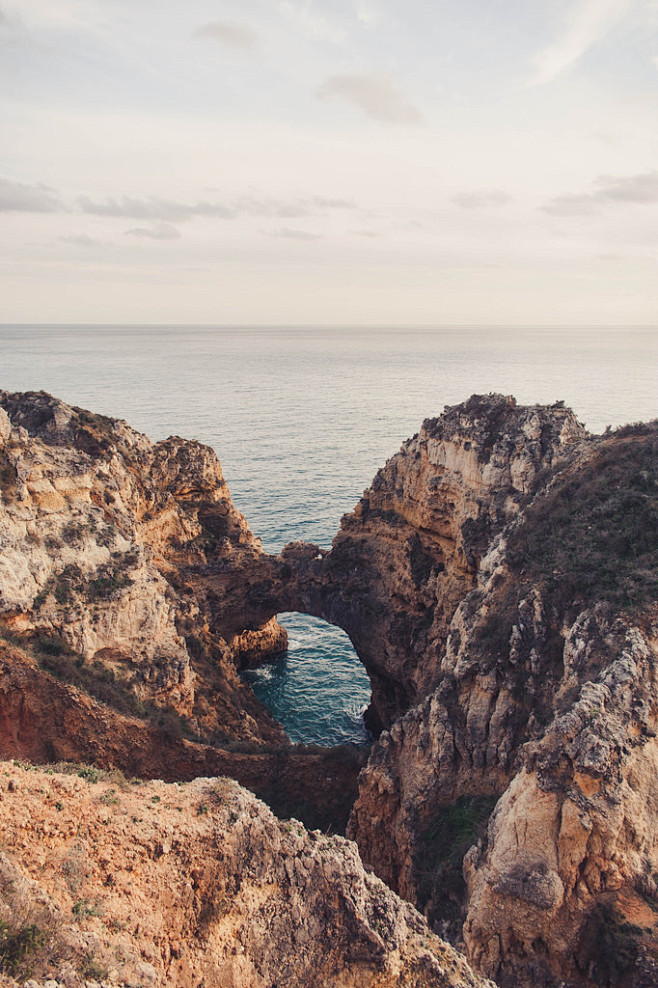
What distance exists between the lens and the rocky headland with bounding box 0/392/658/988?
52.8ft

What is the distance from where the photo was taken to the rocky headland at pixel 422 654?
16.1 meters

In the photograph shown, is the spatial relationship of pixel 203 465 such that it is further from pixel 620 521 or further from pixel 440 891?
pixel 440 891

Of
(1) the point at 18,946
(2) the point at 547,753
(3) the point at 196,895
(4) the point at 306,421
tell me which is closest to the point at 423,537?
(2) the point at 547,753

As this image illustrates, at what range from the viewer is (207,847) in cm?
1312

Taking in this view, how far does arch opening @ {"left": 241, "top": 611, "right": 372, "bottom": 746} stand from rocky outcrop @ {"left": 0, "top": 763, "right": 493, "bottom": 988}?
30.2 meters

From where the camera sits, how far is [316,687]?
49.2 m

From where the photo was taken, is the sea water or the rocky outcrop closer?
the rocky outcrop

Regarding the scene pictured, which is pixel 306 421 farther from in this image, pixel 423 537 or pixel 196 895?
pixel 196 895

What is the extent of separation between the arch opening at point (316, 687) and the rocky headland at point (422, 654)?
7.16 ft

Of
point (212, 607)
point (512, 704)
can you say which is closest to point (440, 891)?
point (512, 704)

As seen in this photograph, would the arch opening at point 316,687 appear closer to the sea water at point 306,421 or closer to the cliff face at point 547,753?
the sea water at point 306,421

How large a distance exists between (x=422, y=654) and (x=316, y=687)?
12614 mm

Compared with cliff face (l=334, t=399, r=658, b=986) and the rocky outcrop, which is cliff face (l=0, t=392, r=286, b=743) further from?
the rocky outcrop

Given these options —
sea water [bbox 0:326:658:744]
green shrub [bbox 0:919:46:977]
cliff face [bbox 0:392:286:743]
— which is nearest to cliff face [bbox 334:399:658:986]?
green shrub [bbox 0:919:46:977]
